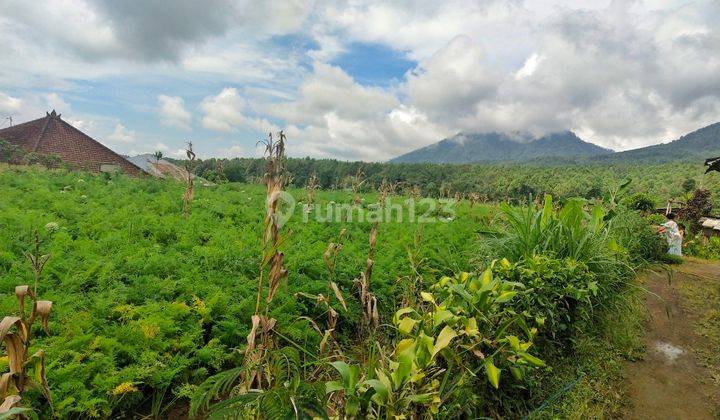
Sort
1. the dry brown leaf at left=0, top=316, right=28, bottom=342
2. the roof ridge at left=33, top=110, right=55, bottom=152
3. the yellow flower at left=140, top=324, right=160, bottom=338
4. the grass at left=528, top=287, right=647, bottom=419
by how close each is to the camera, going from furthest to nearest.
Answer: the roof ridge at left=33, top=110, right=55, bottom=152, the yellow flower at left=140, top=324, right=160, bottom=338, the grass at left=528, top=287, right=647, bottom=419, the dry brown leaf at left=0, top=316, right=28, bottom=342

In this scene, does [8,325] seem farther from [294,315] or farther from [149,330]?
[294,315]

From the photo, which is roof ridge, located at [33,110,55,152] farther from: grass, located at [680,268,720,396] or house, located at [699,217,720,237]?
house, located at [699,217,720,237]

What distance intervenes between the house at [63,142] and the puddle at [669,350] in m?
25.4

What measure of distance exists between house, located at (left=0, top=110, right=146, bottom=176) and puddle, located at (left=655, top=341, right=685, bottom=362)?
25.4 meters

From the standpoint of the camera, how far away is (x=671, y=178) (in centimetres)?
4269

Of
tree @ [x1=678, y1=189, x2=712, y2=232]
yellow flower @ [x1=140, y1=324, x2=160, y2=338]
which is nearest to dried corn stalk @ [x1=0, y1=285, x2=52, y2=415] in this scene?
yellow flower @ [x1=140, y1=324, x2=160, y2=338]

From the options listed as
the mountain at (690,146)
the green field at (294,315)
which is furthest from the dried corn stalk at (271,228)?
the mountain at (690,146)

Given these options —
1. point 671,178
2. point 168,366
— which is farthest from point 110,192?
point 671,178

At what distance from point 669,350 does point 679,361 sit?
19 centimetres

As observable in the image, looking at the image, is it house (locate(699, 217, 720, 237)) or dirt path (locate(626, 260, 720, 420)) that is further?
house (locate(699, 217, 720, 237))

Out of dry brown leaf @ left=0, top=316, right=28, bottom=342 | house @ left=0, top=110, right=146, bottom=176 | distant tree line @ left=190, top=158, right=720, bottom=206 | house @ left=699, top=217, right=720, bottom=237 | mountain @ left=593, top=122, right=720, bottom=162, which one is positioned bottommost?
house @ left=699, top=217, right=720, bottom=237

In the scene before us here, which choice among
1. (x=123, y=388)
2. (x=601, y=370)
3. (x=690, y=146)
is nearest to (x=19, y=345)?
(x=123, y=388)

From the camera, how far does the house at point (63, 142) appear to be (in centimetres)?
2361

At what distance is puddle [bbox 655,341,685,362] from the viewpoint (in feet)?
11.6
